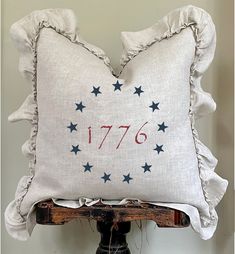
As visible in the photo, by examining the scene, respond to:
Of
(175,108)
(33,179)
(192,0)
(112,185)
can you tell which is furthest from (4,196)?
(192,0)

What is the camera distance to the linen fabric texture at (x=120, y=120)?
33.0 inches

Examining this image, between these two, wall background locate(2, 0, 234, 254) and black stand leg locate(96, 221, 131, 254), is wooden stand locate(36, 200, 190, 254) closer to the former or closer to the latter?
black stand leg locate(96, 221, 131, 254)

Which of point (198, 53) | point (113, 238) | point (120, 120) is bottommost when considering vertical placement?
point (113, 238)

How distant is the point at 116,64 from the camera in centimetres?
112

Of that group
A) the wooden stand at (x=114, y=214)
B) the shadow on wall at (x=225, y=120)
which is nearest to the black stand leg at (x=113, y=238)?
the wooden stand at (x=114, y=214)

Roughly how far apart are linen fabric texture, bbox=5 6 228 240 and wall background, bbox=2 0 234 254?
18 centimetres

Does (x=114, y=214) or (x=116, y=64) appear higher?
(x=116, y=64)

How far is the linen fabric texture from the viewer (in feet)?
2.75

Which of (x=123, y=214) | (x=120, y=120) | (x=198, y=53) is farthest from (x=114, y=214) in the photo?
(x=198, y=53)

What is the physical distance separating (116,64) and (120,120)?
1.02 ft

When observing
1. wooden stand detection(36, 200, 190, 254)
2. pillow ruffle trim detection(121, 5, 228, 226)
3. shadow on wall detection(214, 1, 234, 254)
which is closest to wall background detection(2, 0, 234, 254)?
shadow on wall detection(214, 1, 234, 254)

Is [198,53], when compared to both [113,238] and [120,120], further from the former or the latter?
[113,238]

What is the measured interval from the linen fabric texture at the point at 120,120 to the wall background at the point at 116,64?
7.1 inches

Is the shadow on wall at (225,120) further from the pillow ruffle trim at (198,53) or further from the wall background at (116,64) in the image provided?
the pillow ruffle trim at (198,53)
